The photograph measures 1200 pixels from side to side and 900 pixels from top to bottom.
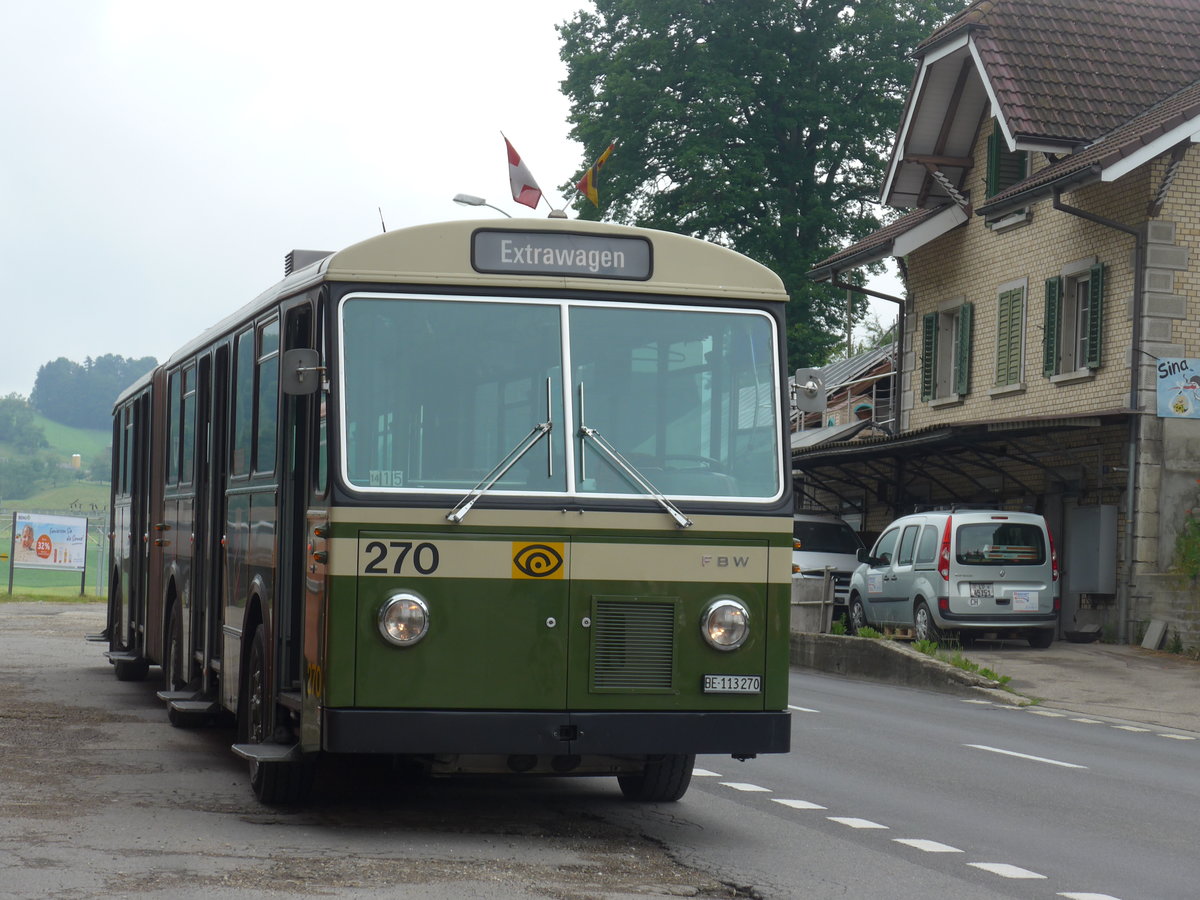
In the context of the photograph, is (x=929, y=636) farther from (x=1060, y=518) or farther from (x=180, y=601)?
(x=180, y=601)

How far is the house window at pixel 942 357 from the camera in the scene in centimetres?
3497

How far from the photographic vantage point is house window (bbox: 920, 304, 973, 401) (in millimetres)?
34969

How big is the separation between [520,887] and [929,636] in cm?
1885

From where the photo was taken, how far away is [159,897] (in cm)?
782

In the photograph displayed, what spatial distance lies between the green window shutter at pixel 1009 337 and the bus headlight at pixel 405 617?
24.0 m

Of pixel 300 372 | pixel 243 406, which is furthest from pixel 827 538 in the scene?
pixel 300 372

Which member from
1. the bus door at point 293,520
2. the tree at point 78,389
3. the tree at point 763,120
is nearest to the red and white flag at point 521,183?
the bus door at point 293,520

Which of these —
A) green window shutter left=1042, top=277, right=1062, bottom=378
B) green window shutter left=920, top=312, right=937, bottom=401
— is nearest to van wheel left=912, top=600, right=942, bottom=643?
green window shutter left=1042, top=277, right=1062, bottom=378

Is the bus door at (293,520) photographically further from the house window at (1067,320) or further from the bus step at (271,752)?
the house window at (1067,320)

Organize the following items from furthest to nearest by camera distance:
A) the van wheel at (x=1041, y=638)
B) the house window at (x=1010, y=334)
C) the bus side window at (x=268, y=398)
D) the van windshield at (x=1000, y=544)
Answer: the house window at (x=1010, y=334) → the van wheel at (x=1041, y=638) → the van windshield at (x=1000, y=544) → the bus side window at (x=268, y=398)

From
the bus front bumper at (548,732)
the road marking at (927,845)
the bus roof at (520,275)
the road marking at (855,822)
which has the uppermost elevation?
the bus roof at (520,275)

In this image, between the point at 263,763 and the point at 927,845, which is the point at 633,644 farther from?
the point at 263,763

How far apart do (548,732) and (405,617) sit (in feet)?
2.91

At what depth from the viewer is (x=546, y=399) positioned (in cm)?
988
